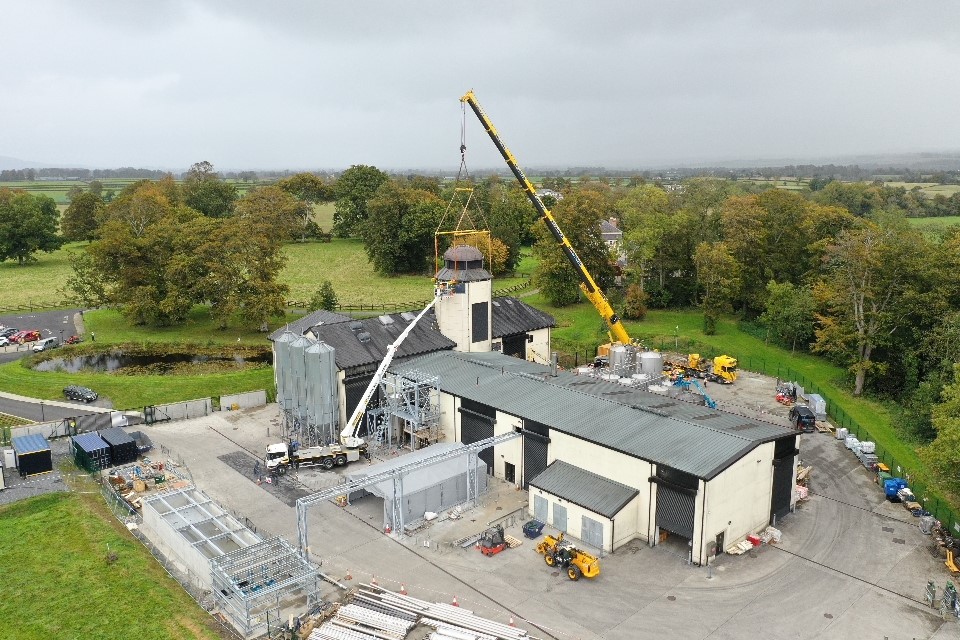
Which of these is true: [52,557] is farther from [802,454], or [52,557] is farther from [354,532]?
[802,454]

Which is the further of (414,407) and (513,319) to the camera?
(513,319)

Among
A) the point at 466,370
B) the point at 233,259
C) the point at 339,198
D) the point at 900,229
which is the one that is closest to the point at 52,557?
the point at 466,370

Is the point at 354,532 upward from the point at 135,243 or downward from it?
downward

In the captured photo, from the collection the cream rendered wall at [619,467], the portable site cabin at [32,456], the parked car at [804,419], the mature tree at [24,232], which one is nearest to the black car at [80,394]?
the portable site cabin at [32,456]

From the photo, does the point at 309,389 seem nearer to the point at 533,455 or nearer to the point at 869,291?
the point at 533,455

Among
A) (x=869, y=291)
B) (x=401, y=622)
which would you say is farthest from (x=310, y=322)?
(x=869, y=291)

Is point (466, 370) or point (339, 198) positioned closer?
point (466, 370)
